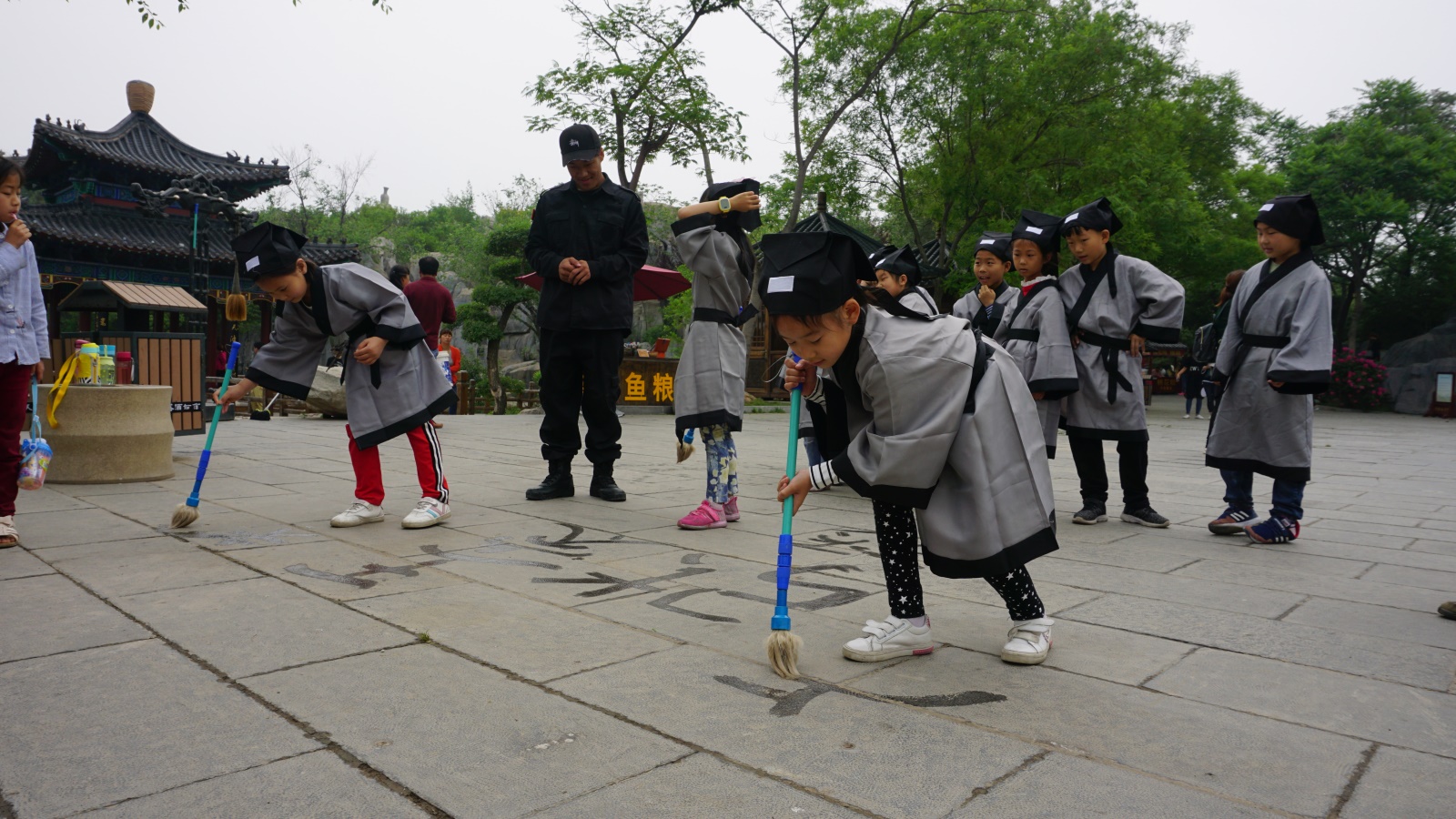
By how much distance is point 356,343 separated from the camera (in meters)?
4.40

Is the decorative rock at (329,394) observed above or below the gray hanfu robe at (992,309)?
below

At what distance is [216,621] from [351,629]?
43 cm

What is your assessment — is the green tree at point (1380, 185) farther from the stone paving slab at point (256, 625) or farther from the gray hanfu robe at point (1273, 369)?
the stone paving slab at point (256, 625)

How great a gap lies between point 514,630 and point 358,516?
2.02 meters

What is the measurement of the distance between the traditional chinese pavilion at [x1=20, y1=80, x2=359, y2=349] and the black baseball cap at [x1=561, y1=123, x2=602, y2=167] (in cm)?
1353

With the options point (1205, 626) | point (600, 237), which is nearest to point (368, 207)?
point (600, 237)

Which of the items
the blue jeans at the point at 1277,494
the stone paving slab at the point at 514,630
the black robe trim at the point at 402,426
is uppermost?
the black robe trim at the point at 402,426

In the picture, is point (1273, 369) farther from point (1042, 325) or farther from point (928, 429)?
point (928, 429)

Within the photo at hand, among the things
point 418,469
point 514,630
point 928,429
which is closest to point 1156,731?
point 928,429

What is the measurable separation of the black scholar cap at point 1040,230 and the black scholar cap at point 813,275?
2.71m

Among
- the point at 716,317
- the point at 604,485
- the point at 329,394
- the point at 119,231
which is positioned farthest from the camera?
the point at 119,231

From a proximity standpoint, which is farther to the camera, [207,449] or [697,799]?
[207,449]

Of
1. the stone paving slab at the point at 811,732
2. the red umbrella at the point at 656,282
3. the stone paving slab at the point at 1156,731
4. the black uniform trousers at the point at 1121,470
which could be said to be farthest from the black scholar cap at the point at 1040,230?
the stone paving slab at the point at 811,732

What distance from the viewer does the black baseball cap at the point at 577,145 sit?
16.2 feet
